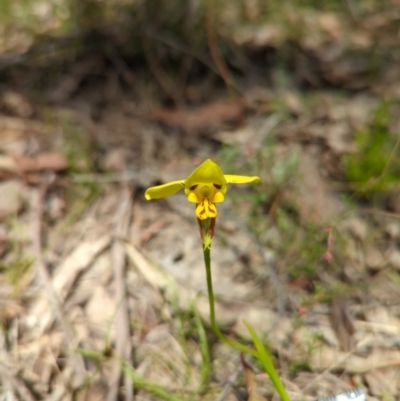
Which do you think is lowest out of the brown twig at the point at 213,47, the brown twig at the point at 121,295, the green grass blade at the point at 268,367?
the green grass blade at the point at 268,367

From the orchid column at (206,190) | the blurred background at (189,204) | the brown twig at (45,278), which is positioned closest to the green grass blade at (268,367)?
the orchid column at (206,190)

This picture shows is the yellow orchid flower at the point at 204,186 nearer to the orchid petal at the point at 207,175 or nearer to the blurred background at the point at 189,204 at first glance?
the orchid petal at the point at 207,175

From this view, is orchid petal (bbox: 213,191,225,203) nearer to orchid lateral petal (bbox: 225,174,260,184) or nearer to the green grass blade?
orchid lateral petal (bbox: 225,174,260,184)

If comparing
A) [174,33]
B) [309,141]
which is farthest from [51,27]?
[309,141]

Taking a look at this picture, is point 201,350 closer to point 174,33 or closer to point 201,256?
point 201,256

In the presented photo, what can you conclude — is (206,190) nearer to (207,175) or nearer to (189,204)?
(207,175)
